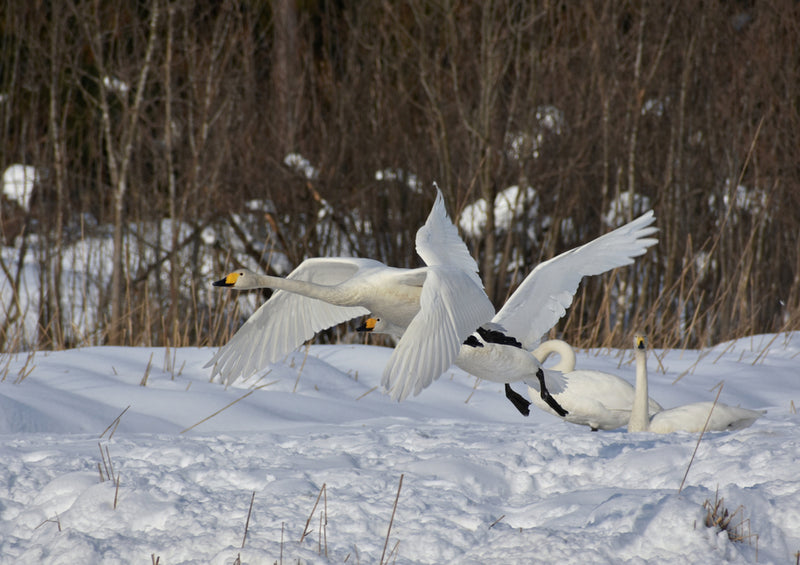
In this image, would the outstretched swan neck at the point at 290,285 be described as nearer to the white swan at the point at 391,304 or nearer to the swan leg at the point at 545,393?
the white swan at the point at 391,304

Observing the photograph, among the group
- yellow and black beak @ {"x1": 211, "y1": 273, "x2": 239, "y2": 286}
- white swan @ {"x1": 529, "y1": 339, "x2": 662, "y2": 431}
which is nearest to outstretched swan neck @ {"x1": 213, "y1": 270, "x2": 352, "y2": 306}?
yellow and black beak @ {"x1": 211, "y1": 273, "x2": 239, "y2": 286}

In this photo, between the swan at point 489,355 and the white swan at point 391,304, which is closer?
the white swan at point 391,304

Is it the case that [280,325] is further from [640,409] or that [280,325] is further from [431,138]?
[431,138]

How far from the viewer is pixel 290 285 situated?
11.0 ft

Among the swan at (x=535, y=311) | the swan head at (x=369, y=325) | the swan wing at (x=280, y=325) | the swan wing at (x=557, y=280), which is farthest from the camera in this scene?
the swan wing at (x=557, y=280)

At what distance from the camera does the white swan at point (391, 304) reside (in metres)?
2.89

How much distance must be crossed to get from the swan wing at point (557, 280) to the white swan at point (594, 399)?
0.35 metres

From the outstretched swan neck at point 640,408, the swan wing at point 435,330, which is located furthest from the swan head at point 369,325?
the outstretched swan neck at point 640,408

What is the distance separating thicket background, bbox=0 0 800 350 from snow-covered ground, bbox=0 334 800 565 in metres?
4.02

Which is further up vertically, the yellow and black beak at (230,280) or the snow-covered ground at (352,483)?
the yellow and black beak at (230,280)

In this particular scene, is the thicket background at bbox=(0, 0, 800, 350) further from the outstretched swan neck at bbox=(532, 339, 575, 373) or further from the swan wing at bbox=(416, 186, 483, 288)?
the swan wing at bbox=(416, 186, 483, 288)

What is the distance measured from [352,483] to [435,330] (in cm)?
76

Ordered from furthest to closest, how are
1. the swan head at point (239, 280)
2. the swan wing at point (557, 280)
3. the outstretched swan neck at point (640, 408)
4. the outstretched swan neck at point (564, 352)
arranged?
the outstretched swan neck at point (564, 352) < the outstretched swan neck at point (640, 408) < the swan wing at point (557, 280) < the swan head at point (239, 280)

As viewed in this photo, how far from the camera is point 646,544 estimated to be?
2.82m
